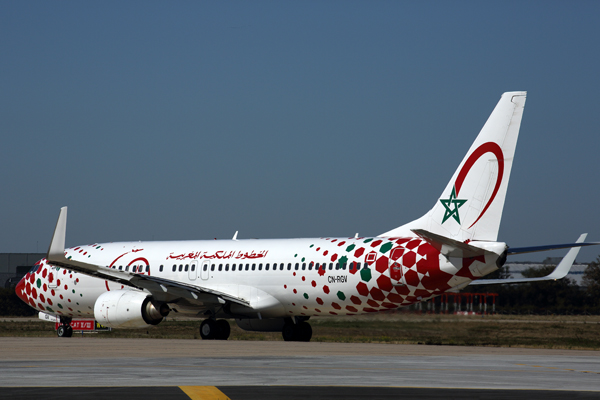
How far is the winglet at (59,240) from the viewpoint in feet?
83.2

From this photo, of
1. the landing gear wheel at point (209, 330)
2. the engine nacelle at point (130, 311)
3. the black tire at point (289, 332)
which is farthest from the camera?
the black tire at point (289, 332)

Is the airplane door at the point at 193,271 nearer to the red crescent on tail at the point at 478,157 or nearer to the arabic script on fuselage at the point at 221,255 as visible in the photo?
the arabic script on fuselage at the point at 221,255

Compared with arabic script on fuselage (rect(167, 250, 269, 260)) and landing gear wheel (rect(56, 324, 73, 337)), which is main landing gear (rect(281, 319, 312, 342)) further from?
landing gear wheel (rect(56, 324, 73, 337))

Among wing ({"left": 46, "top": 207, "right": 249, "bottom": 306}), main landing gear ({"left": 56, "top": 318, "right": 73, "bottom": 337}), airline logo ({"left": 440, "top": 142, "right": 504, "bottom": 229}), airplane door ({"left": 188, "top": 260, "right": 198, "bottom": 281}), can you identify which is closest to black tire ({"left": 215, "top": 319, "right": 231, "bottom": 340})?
wing ({"left": 46, "top": 207, "right": 249, "bottom": 306})

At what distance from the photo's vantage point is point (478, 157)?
2583 centimetres

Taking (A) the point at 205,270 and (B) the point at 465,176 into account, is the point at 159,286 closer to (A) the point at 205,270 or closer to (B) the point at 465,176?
(A) the point at 205,270

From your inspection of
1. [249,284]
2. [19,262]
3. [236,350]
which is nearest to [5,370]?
[236,350]

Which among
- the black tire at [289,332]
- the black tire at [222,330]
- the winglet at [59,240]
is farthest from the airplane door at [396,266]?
the winglet at [59,240]

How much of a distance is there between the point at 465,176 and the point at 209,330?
11197 millimetres

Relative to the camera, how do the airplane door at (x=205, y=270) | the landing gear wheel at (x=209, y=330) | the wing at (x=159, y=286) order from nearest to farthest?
the wing at (x=159, y=286), the landing gear wheel at (x=209, y=330), the airplane door at (x=205, y=270)

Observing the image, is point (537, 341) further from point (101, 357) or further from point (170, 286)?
point (101, 357)

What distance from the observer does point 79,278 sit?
3500 centimetres

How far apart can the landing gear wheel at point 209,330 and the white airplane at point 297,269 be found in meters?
0.04

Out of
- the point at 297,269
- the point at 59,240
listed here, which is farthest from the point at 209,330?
the point at 59,240
